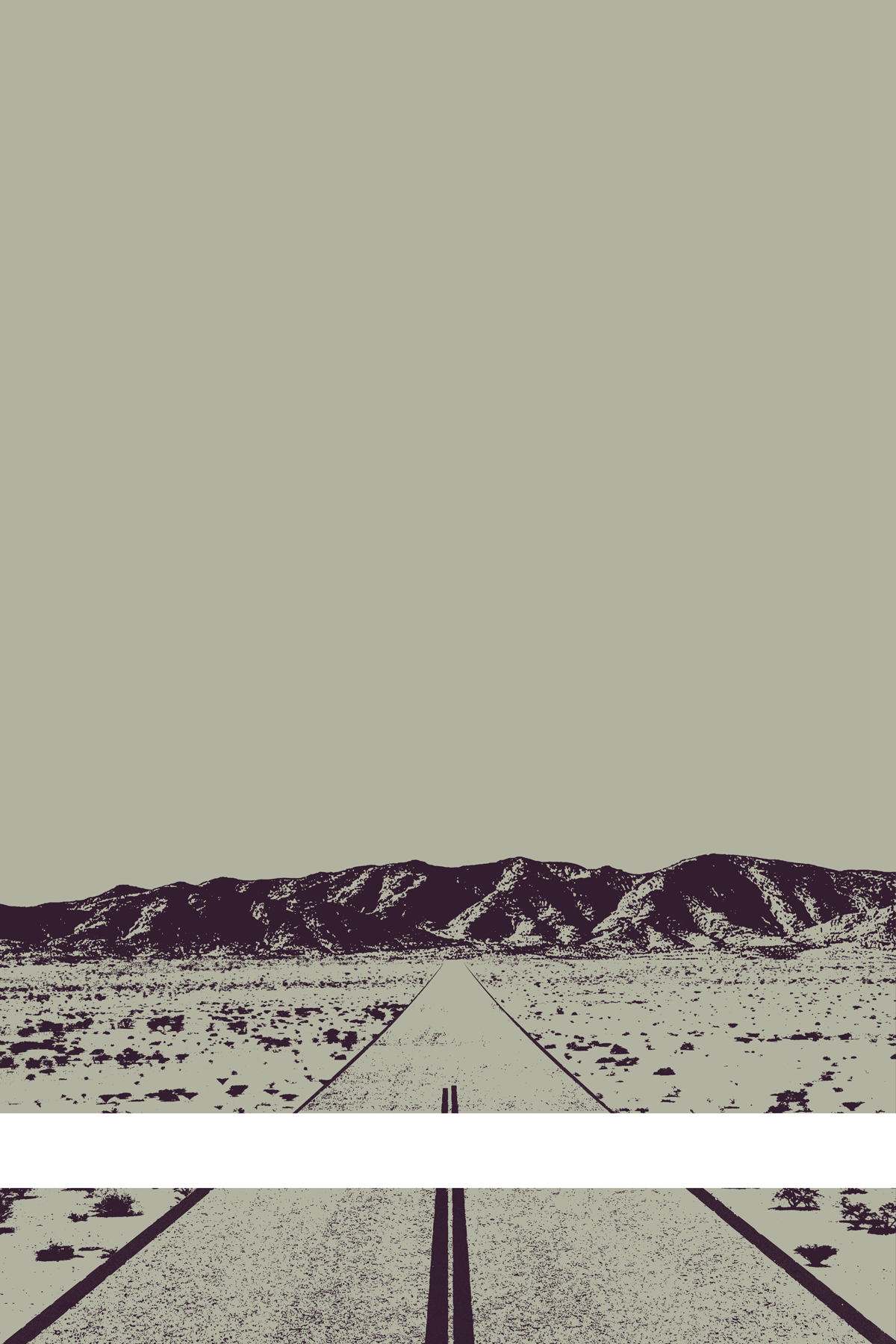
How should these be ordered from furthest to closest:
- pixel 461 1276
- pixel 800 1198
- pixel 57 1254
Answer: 1. pixel 800 1198
2. pixel 57 1254
3. pixel 461 1276

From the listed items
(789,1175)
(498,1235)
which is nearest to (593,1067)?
(789,1175)

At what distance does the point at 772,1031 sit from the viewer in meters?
34.7

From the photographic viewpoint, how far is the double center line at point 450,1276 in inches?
322

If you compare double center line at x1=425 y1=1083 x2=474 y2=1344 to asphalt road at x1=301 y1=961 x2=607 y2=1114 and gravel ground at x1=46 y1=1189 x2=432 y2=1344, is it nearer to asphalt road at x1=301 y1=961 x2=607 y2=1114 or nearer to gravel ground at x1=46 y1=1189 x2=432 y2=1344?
gravel ground at x1=46 y1=1189 x2=432 y2=1344

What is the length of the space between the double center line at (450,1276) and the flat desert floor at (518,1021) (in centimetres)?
838

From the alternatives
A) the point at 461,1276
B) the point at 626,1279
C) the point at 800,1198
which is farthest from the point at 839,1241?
the point at 461,1276

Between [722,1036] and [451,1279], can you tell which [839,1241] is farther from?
[722,1036]

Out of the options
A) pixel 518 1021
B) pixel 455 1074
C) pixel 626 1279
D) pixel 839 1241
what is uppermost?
pixel 518 1021

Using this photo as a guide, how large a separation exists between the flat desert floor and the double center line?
27.5 ft

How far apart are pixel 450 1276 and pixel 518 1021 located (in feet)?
99.3

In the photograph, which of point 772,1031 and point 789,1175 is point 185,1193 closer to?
point 789,1175

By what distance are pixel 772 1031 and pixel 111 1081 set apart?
61.8 feet

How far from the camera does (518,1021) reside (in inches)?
1538

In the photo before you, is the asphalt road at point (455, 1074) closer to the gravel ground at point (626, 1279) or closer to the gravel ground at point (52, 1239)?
the gravel ground at point (52, 1239)
